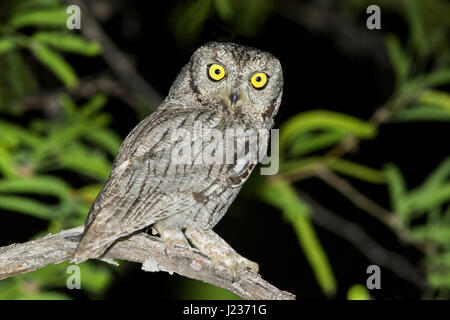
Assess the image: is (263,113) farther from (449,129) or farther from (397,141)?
(449,129)

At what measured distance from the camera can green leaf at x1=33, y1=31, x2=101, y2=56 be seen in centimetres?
236

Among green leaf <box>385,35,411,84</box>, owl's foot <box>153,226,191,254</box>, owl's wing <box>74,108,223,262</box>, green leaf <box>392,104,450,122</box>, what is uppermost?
green leaf <box>385,35,411,84</box>

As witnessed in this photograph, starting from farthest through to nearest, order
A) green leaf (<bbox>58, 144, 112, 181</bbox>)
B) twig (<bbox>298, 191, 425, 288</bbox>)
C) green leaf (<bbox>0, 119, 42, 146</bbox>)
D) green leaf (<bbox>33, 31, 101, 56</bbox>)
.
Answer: twig (<bbox>298, 191, 425, 288</bbox>)
green leaf (<bbox>0, 119, 42, 146</bbox>)
green leaf (<bbox>58, 144, 112, 181</bbox>)
green leaf (<bbox>33, 31, 101, 56</bbox>)

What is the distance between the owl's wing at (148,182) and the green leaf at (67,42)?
740mm

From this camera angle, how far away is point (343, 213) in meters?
5.23

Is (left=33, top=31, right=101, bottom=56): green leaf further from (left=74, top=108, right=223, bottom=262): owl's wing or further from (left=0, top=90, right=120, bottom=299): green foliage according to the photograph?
(left=74, top=108, right=223, bottom=262): owl's wing

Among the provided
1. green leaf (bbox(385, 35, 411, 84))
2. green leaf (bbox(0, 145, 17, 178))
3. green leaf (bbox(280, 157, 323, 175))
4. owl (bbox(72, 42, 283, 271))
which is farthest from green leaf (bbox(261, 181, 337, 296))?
green leaf (bbox(0, 145, 17, 178))

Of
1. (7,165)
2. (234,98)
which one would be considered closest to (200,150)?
(234,98)

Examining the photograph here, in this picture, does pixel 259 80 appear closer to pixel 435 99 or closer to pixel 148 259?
pixel 148 259

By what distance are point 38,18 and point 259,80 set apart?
139 cm

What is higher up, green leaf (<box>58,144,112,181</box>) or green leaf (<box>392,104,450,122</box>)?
green leaf (<box>392,104,450,122</box>)

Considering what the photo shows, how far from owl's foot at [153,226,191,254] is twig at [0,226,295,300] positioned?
0.02 metres

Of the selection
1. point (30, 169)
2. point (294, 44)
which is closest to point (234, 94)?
point (30, 169)

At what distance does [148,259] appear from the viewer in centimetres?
171
